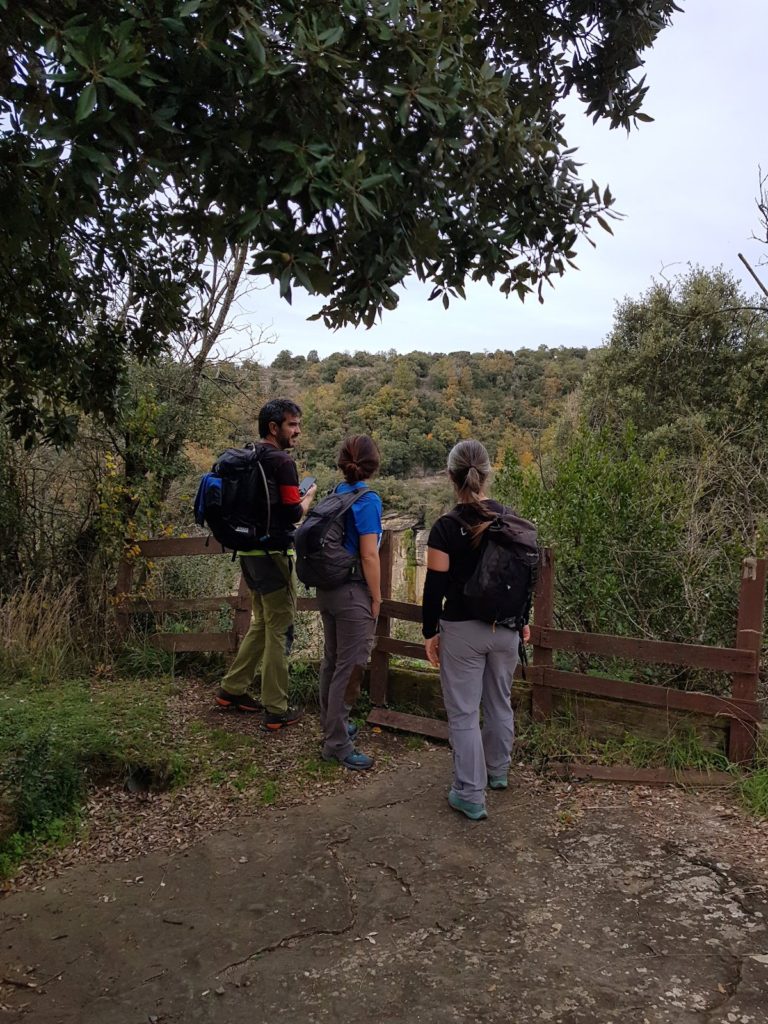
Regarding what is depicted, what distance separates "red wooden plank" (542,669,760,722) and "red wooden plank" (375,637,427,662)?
2.86 ft

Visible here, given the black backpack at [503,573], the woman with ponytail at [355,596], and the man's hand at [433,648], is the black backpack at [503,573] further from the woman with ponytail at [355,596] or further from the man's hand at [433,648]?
the woman with ponytail at [355,596]

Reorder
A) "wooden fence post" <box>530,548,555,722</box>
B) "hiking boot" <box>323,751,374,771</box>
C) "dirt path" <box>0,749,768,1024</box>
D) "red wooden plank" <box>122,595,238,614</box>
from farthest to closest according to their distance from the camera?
"red wooden plank" <box>122,595,238,614</box> < "wooden fence post" <box>530,548,555,722</box> < "hiking boot" <box>323,751,374,771</box> < "dirt path" <box>0,749,768,1024</box>

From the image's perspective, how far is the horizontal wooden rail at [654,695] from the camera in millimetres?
4258

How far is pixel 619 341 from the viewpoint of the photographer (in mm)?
17234

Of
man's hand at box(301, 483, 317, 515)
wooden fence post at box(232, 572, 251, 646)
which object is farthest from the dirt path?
wooden fence post at box(232, 572, 251, 646)

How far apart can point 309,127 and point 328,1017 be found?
9.88 feet

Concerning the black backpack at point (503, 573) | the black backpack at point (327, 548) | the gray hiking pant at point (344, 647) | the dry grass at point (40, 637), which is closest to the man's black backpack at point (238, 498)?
the black backpack at point (327, 548)

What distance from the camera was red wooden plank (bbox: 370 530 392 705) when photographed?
212 inches

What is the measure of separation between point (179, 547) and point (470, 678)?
3187 millimetres

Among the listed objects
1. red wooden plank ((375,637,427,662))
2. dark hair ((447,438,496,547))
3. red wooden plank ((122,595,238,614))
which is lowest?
red wooden plank ((375,637,427,662))

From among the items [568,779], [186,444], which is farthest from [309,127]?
[186,444]

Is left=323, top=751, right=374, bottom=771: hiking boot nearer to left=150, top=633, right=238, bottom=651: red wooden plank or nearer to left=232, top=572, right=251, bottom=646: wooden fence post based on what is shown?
left=232, top=572, right=251, bottom=646: wooden fence post

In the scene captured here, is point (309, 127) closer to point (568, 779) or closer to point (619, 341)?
point (568, 779)

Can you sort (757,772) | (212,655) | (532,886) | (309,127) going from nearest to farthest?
(309,127)
(532,886)
(757,772)
(212,655)
